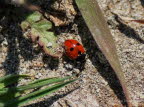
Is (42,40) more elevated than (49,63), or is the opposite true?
(42,40)

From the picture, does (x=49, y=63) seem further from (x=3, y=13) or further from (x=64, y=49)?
(x=3, y=13)

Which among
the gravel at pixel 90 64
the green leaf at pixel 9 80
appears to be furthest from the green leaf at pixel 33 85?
the gravel at pixel 90 64

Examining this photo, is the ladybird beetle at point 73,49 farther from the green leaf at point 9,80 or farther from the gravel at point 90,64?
the green leaf at point 9,80

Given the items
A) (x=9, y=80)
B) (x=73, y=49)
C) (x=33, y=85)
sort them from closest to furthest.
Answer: (x=33, y=85) < (x=9, y=80) < (x=73, y=49)

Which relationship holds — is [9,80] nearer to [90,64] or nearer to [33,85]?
[33,85]

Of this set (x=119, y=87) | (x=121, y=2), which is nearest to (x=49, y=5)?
(x=121, y=2)

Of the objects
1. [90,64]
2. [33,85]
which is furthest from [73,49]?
[33,85]
